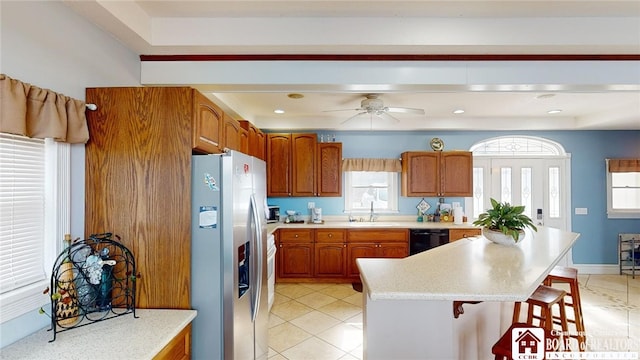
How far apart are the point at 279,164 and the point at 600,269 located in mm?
5610

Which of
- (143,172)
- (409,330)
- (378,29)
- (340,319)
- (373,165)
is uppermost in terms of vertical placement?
(378,29)

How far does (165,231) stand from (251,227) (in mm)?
520

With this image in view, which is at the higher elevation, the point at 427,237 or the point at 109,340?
the point at 109,340

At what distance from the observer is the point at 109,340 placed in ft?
4.25

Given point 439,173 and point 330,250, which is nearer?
point 330,250

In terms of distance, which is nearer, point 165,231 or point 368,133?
point 165,231

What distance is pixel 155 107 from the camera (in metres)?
1.66

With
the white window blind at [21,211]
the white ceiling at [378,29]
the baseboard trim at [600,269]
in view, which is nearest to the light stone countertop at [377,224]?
the baseboard trim at [600,269]

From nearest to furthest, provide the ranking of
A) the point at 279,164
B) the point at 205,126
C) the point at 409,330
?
the point at 409,330, the point at 205,126, the point at 279,164

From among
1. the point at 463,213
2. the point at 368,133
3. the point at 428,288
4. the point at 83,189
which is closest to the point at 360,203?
the point at 368,133

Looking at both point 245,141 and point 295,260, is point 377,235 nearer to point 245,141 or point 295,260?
point 295,260

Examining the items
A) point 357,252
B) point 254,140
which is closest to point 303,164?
point 254,140

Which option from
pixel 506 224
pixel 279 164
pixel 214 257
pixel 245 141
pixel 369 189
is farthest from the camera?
pixel 369 189

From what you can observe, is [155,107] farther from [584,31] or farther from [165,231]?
[584,31]
